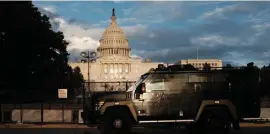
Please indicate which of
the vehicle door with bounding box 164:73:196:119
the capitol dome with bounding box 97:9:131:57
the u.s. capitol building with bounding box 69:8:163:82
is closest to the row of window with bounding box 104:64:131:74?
the u.s. capitol building with bounding box 69:8:163:82

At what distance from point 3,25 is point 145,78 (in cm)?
3519

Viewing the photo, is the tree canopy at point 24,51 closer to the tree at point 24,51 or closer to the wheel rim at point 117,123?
the tree at point 24,51

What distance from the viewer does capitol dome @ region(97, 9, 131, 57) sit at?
177500 millimetres

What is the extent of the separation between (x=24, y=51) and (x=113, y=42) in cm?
12911

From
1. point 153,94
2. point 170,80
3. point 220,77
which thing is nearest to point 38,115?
point 153,94

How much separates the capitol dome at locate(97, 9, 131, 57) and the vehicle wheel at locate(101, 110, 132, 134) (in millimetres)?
161590

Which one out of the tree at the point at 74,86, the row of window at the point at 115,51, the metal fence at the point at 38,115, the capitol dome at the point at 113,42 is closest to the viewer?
the metal fence at the point at 38,115

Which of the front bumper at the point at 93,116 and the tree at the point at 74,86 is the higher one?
the tree at the point at 74,86

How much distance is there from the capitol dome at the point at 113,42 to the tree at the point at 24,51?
11904 cm

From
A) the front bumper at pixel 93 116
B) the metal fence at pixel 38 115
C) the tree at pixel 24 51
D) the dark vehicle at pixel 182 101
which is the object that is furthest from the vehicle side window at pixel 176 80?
the tree at pixel 24 51

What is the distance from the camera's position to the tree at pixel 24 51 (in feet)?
153

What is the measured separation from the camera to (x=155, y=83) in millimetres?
15117

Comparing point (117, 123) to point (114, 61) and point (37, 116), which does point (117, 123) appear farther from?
point (114, 61)

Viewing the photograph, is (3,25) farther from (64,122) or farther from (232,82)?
(232,82)
